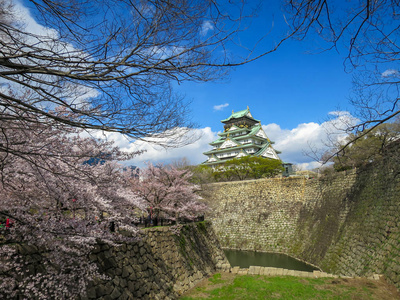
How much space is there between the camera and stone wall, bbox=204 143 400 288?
9.22 meters

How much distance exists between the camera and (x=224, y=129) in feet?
154

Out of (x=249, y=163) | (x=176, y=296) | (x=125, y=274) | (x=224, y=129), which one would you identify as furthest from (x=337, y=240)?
(x=224, y=129)

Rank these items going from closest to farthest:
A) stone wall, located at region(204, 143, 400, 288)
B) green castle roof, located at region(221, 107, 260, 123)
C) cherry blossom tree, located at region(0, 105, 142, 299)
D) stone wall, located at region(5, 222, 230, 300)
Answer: cherry blossom tree, located at region(0, 105, 142, 299), stone wall, located at region(5, 222, 230, 300), stone wall, located at region(204, 143, 400, 288), green castle roof, located at region(221, 107, 260, 123)

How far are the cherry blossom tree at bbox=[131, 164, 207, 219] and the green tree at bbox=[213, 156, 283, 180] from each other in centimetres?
1687

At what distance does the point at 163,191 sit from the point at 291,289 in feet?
21.5

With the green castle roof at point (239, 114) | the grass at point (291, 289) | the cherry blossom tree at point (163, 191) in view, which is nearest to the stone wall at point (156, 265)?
the grass at point (291, 289)

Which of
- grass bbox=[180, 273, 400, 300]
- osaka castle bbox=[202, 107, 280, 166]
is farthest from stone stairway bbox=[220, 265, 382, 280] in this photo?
osaka castle bbox=[202, 107, 280, 166]

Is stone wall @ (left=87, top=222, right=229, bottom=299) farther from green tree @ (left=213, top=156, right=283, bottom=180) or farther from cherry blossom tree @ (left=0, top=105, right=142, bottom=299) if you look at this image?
green tree @ (left=213, top=156, right=283, bottom=180)

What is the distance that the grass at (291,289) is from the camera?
7504mm

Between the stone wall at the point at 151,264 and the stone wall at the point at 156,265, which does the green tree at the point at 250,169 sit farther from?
the stone wall at the point at 151,264

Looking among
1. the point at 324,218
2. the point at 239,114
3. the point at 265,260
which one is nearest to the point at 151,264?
the point at 265,260

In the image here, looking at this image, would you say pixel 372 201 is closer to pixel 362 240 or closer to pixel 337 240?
pixel 362 240

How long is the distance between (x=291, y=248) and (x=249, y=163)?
13543 millimetres

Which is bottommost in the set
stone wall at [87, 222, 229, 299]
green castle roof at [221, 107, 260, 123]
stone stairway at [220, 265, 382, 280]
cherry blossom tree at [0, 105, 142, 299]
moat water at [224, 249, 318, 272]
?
moat water at [224, 249, 318, 272]
